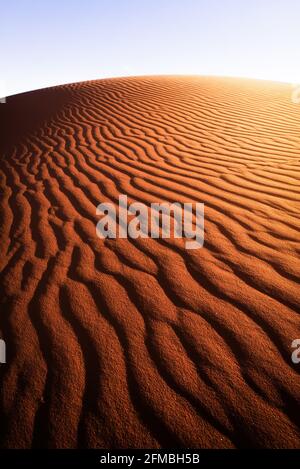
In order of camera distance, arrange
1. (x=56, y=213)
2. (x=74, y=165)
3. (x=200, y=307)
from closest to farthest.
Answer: (x=200, y=307) < (x=56, y=213) < (x=74, y=165)

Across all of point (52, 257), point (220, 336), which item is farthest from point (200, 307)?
point (52, 257)

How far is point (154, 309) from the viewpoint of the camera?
1.89 m

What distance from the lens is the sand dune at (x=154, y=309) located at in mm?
1332

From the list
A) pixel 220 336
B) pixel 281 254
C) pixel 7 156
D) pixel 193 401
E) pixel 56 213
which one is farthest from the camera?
pixel 7 156

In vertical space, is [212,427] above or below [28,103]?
below

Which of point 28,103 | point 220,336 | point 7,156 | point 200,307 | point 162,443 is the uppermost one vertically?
point 28,103

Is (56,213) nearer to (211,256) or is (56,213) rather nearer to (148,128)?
(211,256)

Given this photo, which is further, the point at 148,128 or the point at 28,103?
the point at 28,103

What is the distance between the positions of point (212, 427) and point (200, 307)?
2.29 feet

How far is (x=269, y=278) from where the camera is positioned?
79.3 inches

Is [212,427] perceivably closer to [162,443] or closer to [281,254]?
[162,443]

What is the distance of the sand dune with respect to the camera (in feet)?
4.37

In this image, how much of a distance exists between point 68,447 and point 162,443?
41 cm

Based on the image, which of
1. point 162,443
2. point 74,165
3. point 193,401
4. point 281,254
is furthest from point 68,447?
point 74,165
